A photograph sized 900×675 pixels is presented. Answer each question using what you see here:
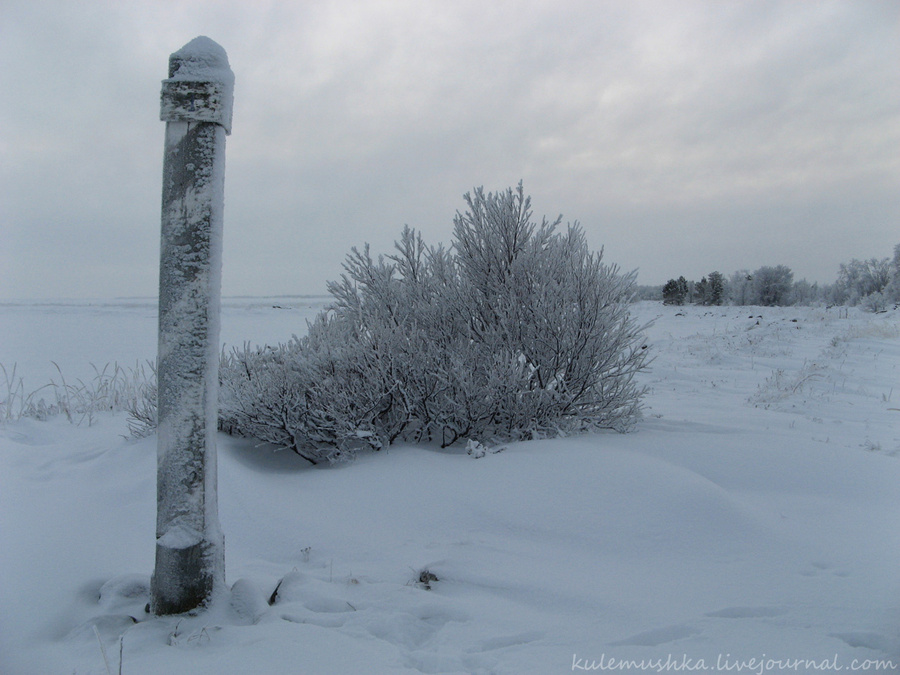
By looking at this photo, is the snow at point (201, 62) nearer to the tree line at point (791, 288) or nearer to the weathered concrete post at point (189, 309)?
the weathered concrete post at point (189, 309)

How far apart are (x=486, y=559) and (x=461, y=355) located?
2.29 metres

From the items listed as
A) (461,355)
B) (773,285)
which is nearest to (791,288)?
(773,285)

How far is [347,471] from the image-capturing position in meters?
3.79

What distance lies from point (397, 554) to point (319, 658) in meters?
0.92

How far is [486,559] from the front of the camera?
2570 mm

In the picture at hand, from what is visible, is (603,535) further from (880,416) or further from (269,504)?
(880,416)

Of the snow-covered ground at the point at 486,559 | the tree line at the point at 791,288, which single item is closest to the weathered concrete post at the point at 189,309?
the snow-covered ground at the point at 486,559

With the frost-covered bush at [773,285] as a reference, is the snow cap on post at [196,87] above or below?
below

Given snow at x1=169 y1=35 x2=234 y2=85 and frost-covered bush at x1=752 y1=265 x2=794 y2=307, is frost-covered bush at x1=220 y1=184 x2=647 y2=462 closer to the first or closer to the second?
snow at x1=169 y1=35 x2=234 y2=85

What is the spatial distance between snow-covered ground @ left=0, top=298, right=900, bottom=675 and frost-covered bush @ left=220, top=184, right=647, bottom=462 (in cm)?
35

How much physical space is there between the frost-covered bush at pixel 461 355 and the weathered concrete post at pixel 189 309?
2067 mm

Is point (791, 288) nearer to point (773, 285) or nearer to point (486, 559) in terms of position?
point (773, 285)

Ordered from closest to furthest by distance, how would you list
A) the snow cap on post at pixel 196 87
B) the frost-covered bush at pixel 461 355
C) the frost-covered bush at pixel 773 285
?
the snow cap on post at pixel 196 87
the frost-covered bush at pixel 461 355
the frost-covered bush at pixel 773 285

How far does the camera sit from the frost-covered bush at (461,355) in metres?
4.29
